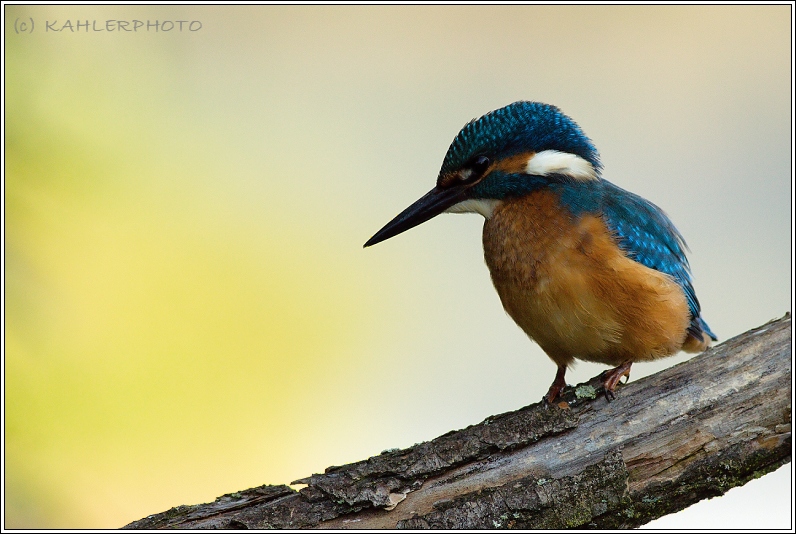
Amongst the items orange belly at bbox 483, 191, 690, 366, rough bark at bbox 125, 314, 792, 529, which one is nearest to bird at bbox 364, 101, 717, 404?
orange belly at bbox 483, 191, 690, 366

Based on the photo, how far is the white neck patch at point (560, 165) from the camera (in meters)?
2.44

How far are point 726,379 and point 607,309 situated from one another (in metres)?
0.42

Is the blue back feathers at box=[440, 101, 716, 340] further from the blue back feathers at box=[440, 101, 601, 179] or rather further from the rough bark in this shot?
the rough bark

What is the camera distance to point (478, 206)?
99.5 inches

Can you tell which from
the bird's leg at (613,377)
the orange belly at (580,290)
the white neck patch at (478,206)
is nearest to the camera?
the bird's leg at (613,377)

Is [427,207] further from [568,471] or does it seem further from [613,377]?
[568,471]

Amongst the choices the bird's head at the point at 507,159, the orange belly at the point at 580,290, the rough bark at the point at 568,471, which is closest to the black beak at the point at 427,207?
the bird's head at the point at 507,159

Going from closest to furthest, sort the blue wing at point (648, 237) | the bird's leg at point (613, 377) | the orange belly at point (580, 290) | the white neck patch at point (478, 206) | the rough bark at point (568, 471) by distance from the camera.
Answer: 1. the rough bark at point (568, 471)
2. the bird's leg at point (613, 377)
3. the orange belly at point (580, 290)
4. the blue wing at point (648, 237)
5. the white neck patch at point (478, 206)

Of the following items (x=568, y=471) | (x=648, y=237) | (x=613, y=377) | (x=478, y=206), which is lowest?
(x=568, y=471)

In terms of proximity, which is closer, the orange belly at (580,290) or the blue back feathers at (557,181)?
the orange belly at (580,290)

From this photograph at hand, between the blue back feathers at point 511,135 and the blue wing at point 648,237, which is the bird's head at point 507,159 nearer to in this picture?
the blue back feathers at point 511,135

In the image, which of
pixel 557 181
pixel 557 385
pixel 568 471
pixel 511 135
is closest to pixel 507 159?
pixel 511 135

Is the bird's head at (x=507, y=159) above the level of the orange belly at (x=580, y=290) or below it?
above

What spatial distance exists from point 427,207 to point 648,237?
2.63 ft
